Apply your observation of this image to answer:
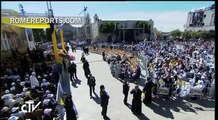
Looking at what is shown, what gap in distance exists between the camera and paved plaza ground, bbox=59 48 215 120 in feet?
24.2

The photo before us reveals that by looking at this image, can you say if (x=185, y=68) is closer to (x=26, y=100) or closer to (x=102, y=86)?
(x=102, y=86)

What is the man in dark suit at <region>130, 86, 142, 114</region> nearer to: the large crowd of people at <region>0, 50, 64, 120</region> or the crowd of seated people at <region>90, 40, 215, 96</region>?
the crowd of seated people at <region>90, 40, 215, 96</region>

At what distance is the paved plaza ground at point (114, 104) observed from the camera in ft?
24.2

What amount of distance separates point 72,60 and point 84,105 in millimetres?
2623

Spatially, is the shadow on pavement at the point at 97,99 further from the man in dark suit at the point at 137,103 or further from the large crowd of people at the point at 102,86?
the man in dark suit at the point at 137,103

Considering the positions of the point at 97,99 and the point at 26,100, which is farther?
the point at 97,99

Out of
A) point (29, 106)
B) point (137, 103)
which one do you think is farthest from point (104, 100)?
point (29, 106)

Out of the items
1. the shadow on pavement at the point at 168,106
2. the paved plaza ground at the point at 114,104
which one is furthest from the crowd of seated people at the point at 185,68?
the paved plaza ground at the point at 114,104

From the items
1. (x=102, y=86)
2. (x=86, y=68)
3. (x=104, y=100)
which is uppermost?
(x=86, y=68)

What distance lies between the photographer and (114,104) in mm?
8578

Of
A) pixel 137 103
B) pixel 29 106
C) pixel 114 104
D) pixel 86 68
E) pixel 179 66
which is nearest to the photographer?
pixel 29 106

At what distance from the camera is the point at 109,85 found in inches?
372

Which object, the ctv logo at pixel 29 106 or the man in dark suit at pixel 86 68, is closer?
the ctv logo at pixel 29 106

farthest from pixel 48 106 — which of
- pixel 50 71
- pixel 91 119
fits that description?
pixel 50 71
